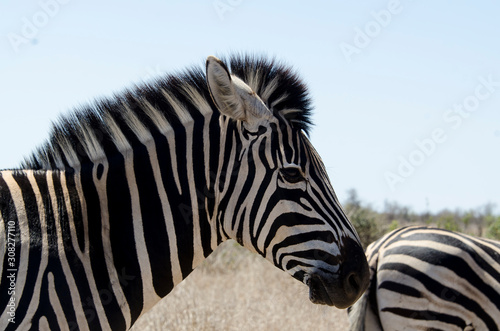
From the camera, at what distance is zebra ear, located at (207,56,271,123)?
2973 millimetres

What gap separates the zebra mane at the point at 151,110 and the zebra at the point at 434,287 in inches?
95.1

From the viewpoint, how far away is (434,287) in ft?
15.9

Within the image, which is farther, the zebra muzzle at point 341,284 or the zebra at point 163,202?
the zebra muzzle at point 341,284

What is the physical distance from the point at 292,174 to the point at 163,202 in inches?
31.4

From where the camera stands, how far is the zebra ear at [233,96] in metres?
2.97

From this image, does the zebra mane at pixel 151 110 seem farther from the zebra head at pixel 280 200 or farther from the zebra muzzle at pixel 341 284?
the zebra muzzle at pixel 341 284

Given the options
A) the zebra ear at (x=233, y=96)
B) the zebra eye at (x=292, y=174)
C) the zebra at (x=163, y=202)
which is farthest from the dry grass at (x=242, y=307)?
the zebra ear at (x=233, y=96)

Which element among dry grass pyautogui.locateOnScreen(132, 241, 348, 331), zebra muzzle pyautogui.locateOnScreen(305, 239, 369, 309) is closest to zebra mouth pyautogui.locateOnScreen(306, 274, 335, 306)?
zebra muzzle pyautogui.locateOnScreen(305, 239, 369, 309)

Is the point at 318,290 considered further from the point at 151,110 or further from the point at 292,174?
the point at 151,110

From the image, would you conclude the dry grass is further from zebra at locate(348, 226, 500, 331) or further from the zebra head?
the zebra head

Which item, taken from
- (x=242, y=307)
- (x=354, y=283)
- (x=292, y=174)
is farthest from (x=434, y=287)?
Answer: (x=242, y=307)

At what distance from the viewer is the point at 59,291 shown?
8.59 feet

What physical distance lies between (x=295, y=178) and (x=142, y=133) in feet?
3.28

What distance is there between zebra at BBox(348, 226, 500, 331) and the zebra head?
2.19 m
